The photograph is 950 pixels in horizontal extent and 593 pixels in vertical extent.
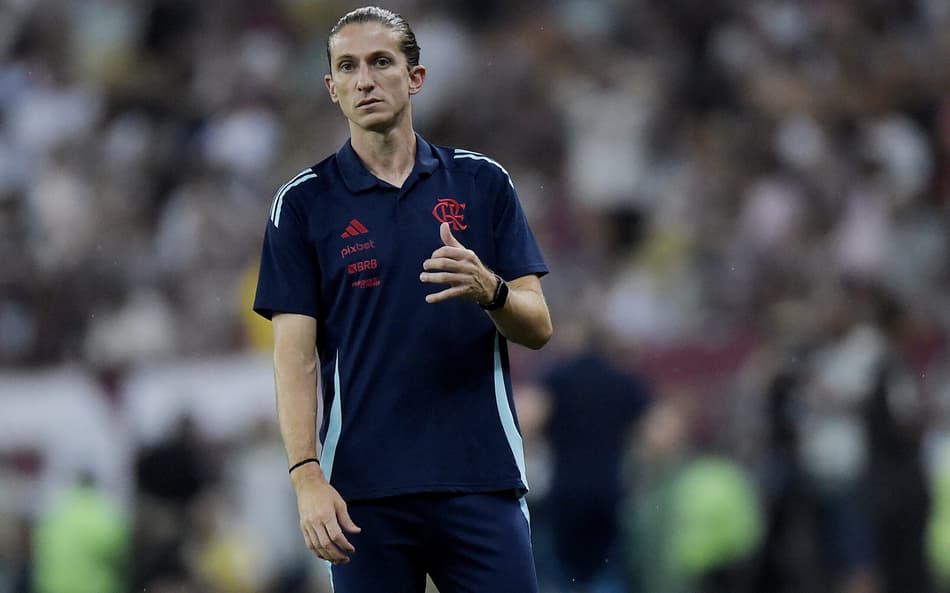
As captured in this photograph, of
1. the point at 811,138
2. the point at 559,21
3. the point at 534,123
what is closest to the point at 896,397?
the point at 811,138

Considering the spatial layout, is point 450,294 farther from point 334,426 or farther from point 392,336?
point 334,426

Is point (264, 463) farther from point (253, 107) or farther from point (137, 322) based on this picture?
point (253, 107)

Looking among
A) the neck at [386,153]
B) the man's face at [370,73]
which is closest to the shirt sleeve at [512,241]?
the neck at [386,153]

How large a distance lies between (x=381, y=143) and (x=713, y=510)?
19.7 ft

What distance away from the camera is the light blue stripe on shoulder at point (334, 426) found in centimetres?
422

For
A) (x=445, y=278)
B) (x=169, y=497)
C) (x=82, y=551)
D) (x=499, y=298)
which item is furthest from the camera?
(x=169, y=497)

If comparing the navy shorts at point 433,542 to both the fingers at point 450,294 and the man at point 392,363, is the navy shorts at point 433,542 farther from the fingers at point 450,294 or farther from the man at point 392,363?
the fingers at point 450,294

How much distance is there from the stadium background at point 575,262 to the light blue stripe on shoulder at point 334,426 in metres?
5.14

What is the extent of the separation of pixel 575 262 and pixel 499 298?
7.89 metres

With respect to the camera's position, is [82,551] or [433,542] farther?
[82,551]

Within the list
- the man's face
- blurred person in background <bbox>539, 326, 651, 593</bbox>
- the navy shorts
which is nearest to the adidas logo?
the man's face

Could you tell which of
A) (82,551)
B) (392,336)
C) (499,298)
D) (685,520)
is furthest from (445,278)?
(82,551)

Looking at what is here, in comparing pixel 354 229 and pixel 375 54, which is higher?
pixel 375 54

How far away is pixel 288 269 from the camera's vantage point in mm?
4195
